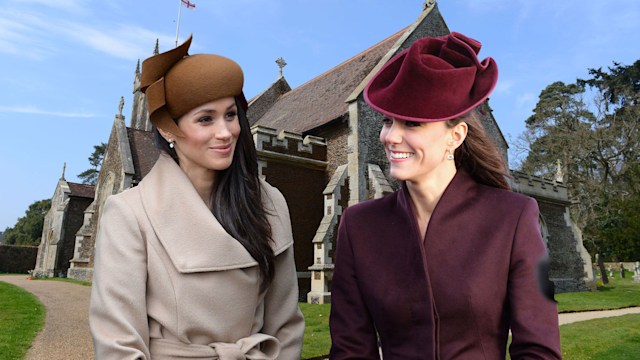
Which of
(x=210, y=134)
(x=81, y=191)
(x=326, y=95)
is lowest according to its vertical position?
(x=210, y=134)

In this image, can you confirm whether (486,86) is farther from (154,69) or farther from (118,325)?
(118,325)

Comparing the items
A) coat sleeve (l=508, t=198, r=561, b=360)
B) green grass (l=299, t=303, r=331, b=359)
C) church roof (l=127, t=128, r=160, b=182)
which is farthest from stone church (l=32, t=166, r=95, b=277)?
coat sleeve (l=508, t=198, r=561, b=360)

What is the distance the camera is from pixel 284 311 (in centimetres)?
210

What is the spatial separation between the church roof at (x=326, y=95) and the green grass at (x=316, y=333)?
19.0 ft

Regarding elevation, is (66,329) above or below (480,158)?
below

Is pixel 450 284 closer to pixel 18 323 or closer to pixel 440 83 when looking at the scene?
pixel 440 83

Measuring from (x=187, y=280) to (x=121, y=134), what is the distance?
2103 cm

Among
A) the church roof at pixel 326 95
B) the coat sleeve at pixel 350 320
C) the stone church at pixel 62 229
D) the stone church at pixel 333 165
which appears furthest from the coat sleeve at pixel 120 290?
the stone church at pixel 62 229

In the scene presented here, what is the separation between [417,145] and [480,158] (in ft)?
1.13

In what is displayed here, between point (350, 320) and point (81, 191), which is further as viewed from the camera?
point (81, 191)

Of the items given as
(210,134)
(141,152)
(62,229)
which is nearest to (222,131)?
(210,134)

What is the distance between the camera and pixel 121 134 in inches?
817

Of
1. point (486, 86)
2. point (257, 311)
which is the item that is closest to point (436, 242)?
point (486, 86)

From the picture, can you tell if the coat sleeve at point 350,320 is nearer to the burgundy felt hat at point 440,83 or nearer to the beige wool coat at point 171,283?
the beige wool coat at point 171,283
